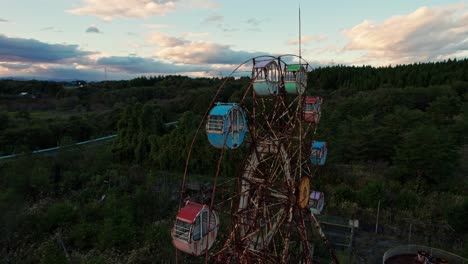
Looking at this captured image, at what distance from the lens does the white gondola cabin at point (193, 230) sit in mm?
7082

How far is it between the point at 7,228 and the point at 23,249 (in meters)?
1.53

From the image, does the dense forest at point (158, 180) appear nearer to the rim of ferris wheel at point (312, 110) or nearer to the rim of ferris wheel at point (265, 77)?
the rim of ferris wheel at point (312, 110)

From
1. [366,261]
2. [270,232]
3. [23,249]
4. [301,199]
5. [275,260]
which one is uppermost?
[301,199]

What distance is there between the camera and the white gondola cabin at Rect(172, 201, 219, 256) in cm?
708

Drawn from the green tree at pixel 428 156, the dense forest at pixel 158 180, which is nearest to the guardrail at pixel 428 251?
the dense forest at pixel 158 180

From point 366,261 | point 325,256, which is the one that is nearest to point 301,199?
point 325,256

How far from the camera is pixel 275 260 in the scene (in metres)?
Answer: 9.11

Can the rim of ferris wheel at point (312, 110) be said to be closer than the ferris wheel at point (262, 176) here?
No

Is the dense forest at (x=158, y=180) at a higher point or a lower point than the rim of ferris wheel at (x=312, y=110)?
lower

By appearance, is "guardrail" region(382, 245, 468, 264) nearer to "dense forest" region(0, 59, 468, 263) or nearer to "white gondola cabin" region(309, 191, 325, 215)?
"dense forest" region(0, 59, 468, 263)

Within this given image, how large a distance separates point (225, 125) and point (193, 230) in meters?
2.59

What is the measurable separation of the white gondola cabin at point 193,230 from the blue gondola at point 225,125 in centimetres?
168

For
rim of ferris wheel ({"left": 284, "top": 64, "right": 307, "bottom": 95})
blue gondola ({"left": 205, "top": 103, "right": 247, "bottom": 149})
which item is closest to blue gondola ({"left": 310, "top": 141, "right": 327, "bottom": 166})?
rim of ferris wheel ({"left": 284, "top": 64, "right": 307, "bottom": 95})

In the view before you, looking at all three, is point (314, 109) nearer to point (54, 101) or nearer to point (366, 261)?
point (366, 261)
